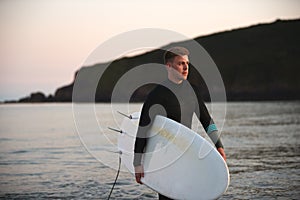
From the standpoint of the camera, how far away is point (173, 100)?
5141 millimetres

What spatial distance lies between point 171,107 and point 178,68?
43 cm

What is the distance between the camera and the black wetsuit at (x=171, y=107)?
16.8 ft

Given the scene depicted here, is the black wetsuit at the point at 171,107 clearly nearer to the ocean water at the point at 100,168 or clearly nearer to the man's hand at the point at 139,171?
the man's hand at the point at 139,171

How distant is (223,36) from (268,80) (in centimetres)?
1744

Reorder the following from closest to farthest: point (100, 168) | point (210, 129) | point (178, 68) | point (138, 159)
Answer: point (178, 68)
point (138, 159)
point (210, 129)
point (100, 168)

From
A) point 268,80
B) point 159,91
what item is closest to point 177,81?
point 159,91

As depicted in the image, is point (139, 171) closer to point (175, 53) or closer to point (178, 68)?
point (178, 68)

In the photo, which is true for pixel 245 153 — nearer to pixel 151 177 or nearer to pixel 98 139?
pixel 98 139

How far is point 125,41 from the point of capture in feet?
18.7

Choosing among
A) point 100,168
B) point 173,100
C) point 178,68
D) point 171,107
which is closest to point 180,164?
point 171,107

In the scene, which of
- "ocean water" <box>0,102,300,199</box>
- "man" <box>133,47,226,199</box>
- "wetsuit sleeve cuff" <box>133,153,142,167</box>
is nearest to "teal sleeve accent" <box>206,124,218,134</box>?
"man" <box>133,47,226,199</box>

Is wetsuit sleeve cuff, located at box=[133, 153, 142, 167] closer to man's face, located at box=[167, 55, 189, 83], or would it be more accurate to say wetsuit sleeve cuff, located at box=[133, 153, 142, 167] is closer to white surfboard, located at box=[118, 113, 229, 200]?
white surfboard, located at box=[118, 113, 229, 200]

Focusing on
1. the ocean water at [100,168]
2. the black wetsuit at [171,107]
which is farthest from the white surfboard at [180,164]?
the ocean water at [100,168]

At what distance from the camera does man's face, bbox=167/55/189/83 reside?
16.8 feet
